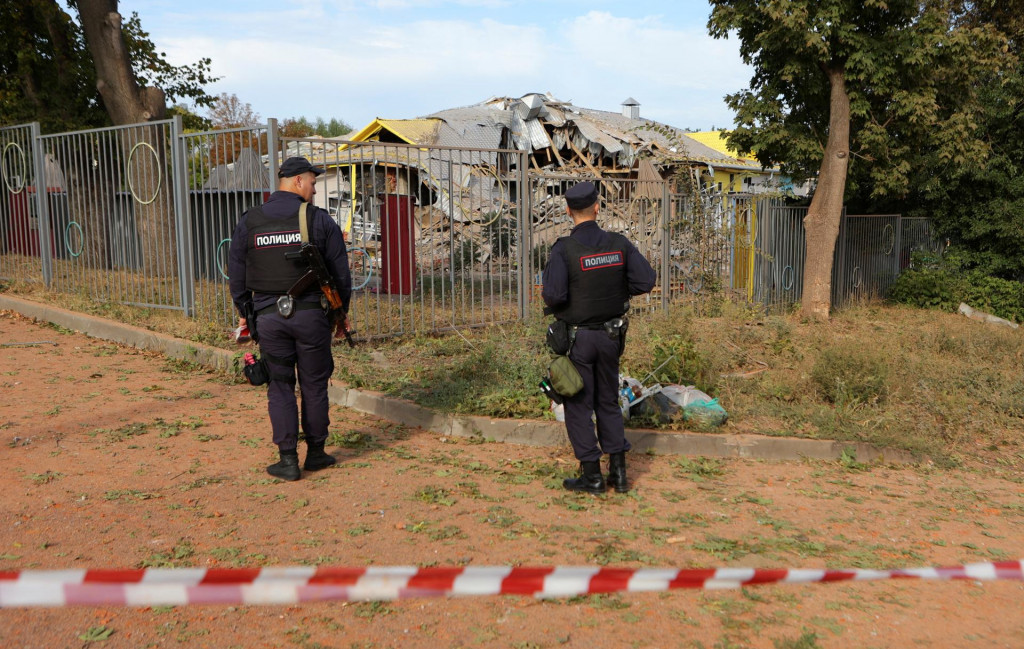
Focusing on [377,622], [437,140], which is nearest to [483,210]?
[377,622]

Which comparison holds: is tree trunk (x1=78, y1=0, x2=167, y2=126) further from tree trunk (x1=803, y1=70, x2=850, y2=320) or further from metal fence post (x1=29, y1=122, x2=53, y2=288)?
tree trunk (x1=803, y1=70, x2=850, y2=320)

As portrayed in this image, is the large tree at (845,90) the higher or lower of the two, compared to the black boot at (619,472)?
higher

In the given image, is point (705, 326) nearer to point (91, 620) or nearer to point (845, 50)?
point (845, 50)

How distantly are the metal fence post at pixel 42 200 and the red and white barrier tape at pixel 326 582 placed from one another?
9676 mm

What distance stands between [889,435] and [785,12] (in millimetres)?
8797

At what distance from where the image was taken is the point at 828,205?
14.4 metres

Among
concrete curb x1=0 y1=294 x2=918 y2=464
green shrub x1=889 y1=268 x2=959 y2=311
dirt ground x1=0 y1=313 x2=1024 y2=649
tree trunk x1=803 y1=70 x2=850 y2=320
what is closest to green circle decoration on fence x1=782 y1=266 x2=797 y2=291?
tree trunk x1=803 y1=70 x2=850 y2=320

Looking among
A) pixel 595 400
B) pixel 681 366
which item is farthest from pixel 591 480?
pixel 681 366

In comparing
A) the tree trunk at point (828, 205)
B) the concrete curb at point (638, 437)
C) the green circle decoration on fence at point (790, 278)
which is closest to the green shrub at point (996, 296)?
the green circle decoration on fence at point (790, 278)

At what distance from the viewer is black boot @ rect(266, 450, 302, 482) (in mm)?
5371

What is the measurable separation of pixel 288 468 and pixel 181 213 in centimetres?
496

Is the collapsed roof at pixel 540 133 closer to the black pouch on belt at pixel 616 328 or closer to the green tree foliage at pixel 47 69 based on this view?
the green tree foliage at pixel 47 69

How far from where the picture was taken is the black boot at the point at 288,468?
17.6ft

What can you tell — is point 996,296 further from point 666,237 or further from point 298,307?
point 298,307
